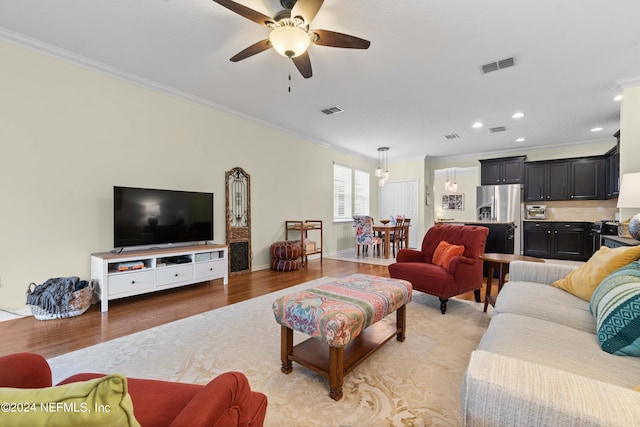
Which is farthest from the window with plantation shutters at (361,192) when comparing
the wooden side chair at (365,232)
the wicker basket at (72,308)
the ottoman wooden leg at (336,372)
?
the ottoman wooden leg at (336,372)

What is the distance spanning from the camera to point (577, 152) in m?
6.50

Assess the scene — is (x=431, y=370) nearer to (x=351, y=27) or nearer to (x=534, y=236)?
(x=351, y=27)

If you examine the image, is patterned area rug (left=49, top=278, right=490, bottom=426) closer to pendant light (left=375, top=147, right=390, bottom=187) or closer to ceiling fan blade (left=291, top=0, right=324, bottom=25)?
ceiling fan blade (left=291, top=0, right=324, bottom=25)

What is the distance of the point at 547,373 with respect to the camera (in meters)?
0.83

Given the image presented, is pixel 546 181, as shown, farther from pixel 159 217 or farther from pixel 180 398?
pixel 180 398

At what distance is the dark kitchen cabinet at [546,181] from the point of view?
6422 mm

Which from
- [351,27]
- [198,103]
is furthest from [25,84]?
[351,27]

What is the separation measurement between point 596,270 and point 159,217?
4314 millimetres

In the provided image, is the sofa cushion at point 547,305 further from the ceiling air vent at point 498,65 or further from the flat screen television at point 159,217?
the flat screen television at point 159,217

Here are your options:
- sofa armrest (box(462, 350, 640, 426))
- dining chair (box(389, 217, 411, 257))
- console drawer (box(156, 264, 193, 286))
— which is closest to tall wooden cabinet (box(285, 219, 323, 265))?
dining chair (box(389, 217, 411, 257))

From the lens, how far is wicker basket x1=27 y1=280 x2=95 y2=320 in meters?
2.74

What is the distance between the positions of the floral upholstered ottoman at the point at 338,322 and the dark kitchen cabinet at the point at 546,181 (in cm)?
633

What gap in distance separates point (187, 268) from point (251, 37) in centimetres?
281

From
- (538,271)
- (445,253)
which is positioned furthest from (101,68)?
(538,271)
